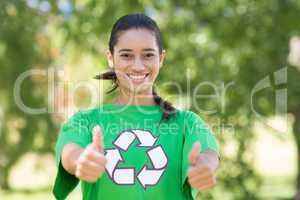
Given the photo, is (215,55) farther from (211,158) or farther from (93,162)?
(93,162)

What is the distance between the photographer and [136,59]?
264 cm

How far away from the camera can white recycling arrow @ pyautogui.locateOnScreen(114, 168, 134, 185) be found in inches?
98.1

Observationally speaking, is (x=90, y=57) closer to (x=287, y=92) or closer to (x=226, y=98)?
(x=226, y=98)

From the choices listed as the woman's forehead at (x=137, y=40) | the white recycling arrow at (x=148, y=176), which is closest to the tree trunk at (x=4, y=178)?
the woman's forehead at (x=137, y=40)

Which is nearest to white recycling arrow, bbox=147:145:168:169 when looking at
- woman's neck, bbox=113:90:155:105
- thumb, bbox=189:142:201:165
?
woman's neck, bbox=113:90:155:105

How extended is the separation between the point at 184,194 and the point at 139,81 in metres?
0.51

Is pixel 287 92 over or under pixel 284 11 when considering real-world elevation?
under

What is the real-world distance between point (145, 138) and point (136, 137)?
0.12 ft

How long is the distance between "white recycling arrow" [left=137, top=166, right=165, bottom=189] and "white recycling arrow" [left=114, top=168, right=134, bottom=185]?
0.03m

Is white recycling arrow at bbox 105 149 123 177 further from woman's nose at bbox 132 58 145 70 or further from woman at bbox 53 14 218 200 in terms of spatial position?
woman's nose at bbox 132 58 145 70

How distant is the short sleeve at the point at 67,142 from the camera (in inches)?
96.3

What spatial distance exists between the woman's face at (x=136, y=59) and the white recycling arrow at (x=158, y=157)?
0.30 m

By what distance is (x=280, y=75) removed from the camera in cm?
725

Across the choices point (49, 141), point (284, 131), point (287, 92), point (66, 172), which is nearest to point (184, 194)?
point (66, 172)
